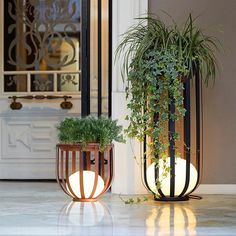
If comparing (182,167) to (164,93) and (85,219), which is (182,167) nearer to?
(164,93)

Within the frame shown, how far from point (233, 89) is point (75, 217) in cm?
165

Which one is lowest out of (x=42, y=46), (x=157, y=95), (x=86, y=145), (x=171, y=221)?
(x=171, y=221)

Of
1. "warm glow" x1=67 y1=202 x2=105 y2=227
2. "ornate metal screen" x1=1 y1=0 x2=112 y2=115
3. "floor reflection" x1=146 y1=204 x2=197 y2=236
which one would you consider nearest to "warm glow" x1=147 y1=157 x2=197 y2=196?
"floor reflection" x1=146 y1=204 x2=197 y2=236

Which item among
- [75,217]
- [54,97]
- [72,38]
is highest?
[72,38]

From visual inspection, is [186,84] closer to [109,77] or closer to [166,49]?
[166,49]

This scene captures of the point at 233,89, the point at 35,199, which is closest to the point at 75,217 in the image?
the point at 35,199

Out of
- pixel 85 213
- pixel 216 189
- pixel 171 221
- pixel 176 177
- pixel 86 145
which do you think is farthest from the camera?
pixel 216 189

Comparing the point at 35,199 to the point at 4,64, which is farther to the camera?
the point at 4,64

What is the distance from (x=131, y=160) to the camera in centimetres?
438

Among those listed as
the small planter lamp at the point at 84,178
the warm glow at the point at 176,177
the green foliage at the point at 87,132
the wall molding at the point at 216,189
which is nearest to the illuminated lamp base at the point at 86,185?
the small planter lamp at the point at 84,178

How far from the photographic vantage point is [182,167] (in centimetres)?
401

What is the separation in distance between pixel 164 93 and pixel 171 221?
94 cm

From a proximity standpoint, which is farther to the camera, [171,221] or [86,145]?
[86,145]

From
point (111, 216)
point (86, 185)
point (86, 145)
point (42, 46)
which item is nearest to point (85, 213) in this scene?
point (111, 216)
